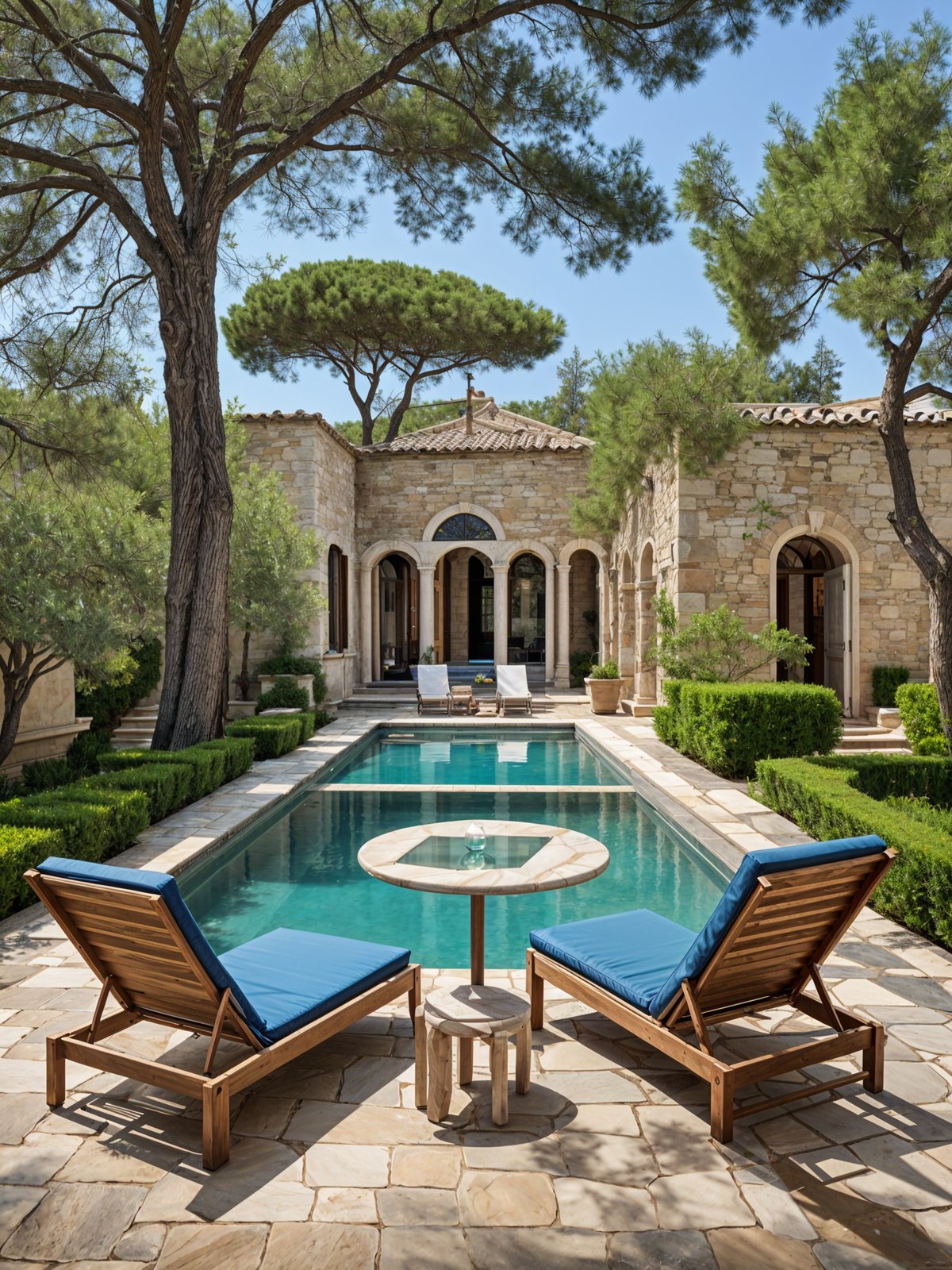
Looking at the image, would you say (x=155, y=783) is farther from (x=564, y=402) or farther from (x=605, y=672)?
(x=564, y=402)

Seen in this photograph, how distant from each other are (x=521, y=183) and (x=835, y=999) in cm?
837

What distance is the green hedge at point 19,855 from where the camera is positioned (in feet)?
15.0

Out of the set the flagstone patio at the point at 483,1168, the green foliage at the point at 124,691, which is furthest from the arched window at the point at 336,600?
the flagstone patio at the point at 483,1168

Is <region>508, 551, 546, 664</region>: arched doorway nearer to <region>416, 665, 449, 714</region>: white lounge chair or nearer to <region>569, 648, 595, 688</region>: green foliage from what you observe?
<region>569, 648, 595, 688</region>: green foliage

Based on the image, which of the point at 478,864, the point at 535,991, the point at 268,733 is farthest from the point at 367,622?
the point at 478,864

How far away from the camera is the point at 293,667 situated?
13.7 metres

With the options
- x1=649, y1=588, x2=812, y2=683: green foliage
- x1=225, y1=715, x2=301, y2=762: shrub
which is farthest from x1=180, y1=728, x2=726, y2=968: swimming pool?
x1=649, y1=588, x2=812, y2=683: green foliage

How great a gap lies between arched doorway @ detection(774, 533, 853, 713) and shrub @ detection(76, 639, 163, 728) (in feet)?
31.7

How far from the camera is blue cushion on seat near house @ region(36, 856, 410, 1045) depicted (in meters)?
2.52

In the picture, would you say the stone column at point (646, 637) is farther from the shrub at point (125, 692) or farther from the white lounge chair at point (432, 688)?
the shrub at point (125, 692)

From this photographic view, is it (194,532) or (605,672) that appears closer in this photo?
(194,532)

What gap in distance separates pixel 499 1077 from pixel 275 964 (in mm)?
992

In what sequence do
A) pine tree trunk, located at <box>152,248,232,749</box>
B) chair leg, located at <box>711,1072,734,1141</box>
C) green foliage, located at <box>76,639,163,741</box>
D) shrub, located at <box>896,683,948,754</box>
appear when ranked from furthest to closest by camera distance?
green foliage, located at <box>76,639,163,741</box>
shrub, located at <box>896,683,948,754</box>
pine tree trunk, located at <box>152,248,232,749</box>
chair leg, located at <box>711,1072,734,1141</box>

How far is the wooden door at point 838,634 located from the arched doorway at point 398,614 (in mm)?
10035
